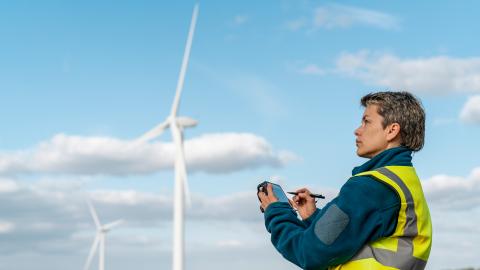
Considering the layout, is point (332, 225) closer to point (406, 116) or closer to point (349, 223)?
point (349, 223)

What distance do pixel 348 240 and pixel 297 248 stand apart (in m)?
0.43

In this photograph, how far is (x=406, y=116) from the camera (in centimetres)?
594

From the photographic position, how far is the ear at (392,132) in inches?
233

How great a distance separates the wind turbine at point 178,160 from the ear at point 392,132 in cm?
4195

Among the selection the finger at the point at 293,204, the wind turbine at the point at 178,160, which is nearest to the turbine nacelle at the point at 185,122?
the wind turbine at the point at 178,160

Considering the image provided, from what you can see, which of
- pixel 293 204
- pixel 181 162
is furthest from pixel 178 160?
pixel 293 204

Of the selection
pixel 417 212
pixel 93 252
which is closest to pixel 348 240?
pixel 417 212

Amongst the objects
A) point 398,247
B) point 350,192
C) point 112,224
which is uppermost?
point 112,224

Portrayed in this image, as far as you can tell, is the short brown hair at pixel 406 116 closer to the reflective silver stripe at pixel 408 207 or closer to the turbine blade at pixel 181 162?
the reflective silver stripe at pixel 408 207

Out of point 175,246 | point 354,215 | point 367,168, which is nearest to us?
point 354,215

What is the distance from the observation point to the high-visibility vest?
550cm

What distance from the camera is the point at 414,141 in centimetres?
599

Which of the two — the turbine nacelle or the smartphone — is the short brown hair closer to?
the smartphone

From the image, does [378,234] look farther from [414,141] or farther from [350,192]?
[414,141]
